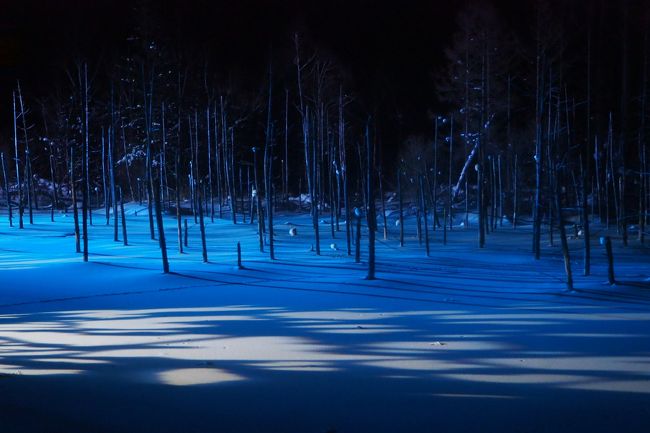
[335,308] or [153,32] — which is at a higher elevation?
[153,32]

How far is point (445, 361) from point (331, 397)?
2.23 metres

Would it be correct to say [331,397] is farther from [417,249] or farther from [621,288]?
[417,249]

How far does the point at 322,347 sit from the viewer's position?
977cm

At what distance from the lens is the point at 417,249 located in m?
25.5

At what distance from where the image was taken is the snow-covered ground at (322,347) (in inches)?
244

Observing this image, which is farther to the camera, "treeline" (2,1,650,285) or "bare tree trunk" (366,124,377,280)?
"treeline" (2,1,650,285)

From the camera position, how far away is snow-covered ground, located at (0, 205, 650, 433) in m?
6.21

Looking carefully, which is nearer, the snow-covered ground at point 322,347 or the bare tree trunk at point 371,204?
the snow-covered ground at point 322,347

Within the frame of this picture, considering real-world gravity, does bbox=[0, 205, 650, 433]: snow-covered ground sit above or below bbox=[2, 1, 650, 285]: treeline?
below

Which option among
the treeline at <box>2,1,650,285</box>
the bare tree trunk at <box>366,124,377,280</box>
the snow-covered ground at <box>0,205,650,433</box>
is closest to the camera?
the snow-covered ground at <box>0,205,650,433</box>

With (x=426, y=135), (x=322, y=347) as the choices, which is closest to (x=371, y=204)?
(x=322, y=347)

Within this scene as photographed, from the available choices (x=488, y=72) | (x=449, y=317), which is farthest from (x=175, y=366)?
(x=488, y=72)

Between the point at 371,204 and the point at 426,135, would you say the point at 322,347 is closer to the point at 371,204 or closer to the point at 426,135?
the point at 371,204

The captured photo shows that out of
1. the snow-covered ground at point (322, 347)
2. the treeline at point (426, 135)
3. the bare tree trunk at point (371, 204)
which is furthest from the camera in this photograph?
the treeline at point (426, 135)
